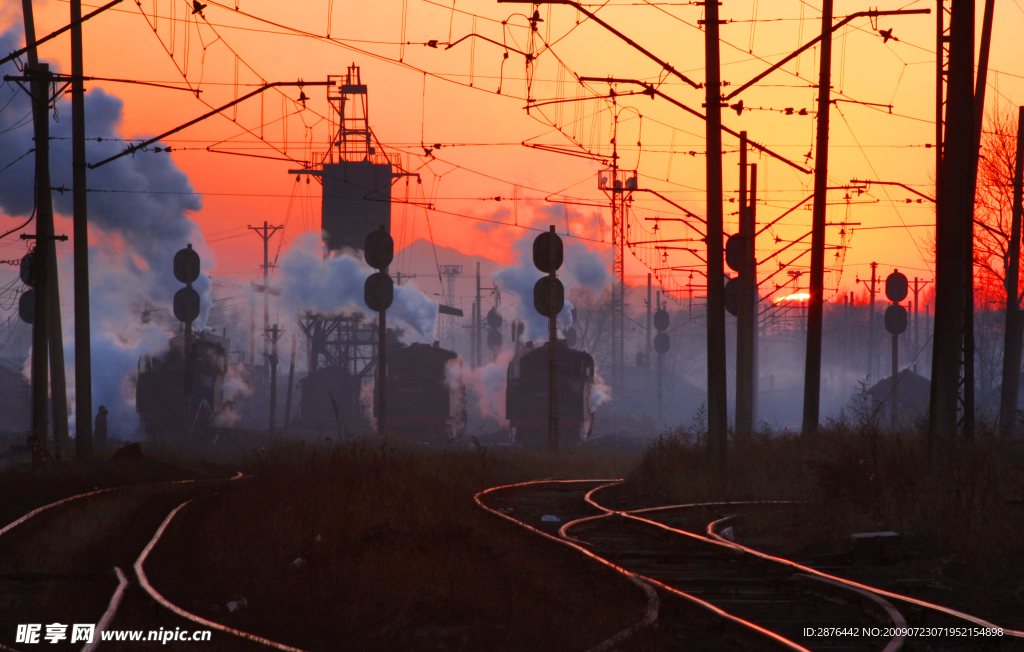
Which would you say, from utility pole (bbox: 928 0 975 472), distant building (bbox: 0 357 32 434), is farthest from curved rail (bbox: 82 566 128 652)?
distant building (bbox: 0 357 32 434)

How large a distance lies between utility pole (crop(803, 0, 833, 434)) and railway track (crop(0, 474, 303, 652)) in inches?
554

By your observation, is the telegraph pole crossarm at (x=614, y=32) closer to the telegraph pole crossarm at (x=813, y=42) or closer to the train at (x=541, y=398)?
the telegraph pole crossarm at (x=813, y=42)

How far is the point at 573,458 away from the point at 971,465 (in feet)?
49.0

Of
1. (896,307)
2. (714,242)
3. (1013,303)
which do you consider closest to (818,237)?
(714,242)

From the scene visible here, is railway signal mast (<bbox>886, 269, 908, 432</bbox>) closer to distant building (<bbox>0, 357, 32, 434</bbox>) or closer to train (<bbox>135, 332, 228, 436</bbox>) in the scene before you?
train (<bbox>135, 332, 228, 436</bbox>)

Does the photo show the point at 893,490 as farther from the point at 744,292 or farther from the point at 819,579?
the point at 744,292

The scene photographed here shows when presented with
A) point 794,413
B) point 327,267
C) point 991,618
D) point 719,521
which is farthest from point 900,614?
point 794,413

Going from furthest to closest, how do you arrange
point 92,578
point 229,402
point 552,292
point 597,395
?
1. point 597,395
2. point 229,402
3. point 552,292
4. point 92,578

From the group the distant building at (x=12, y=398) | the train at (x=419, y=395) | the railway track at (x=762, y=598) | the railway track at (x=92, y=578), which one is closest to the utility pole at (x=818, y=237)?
the railway track at (x=762, y=598)

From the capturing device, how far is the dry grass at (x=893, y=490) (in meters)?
8.37

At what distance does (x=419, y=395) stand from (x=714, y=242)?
95.1 feet

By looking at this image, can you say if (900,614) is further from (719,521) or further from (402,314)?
(402,314)

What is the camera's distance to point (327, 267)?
5969cm

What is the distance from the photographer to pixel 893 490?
36.2 feet
